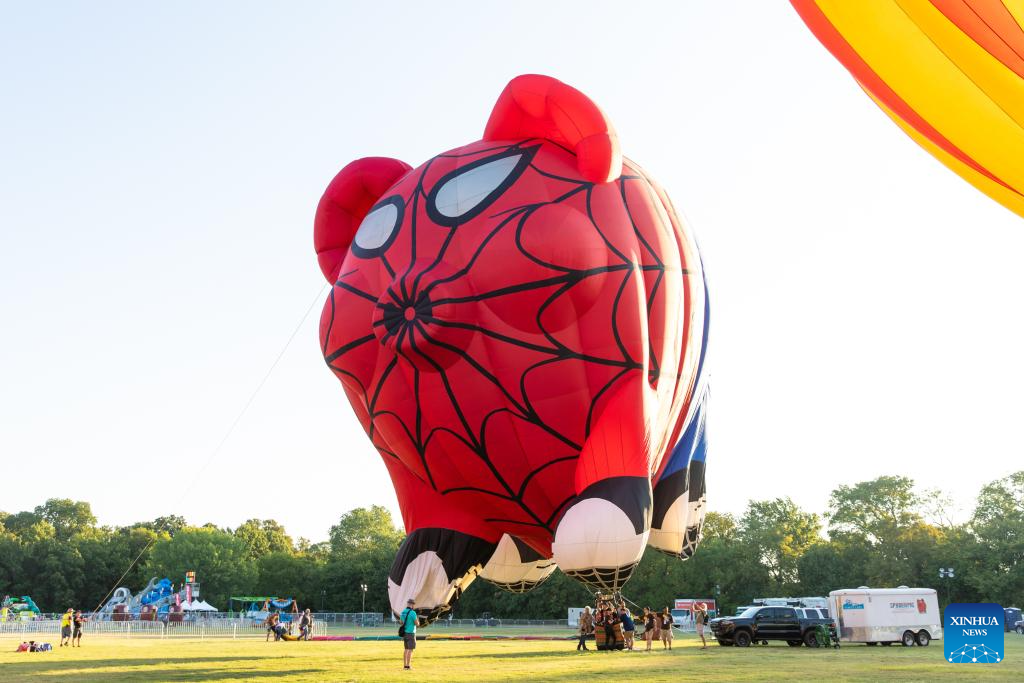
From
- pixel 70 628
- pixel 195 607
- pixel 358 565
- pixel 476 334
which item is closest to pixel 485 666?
pixel 476 334

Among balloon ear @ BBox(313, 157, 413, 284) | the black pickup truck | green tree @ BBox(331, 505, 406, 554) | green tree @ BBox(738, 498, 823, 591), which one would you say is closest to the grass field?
the black pickup truck

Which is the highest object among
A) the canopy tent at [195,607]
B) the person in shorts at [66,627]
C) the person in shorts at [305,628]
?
the person in shorts at [66,627]

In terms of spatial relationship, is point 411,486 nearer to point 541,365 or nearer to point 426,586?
point 426,586

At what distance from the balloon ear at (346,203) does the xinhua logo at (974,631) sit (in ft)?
26.8

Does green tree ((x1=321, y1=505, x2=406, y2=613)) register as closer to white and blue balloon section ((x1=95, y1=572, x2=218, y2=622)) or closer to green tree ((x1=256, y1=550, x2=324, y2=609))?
green tree ((x1=256, y1=550, x2=324, y2=609))

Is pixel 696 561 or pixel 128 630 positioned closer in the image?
pixel 128 630

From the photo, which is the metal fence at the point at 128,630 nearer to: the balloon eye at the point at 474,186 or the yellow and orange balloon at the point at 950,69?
the balloon eye at the point at 474,186

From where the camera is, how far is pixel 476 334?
396 inches

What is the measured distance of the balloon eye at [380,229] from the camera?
10.8 metres

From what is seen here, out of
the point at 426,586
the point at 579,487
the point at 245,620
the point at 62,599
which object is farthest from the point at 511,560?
the point at 62,599

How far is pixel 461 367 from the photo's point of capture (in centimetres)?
1014

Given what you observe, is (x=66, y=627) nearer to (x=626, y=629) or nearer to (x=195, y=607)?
(x=626, y=629)

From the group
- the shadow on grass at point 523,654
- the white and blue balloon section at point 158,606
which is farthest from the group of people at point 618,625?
the white and blue balloon section at point 158,606

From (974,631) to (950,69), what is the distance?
6.07 metres
